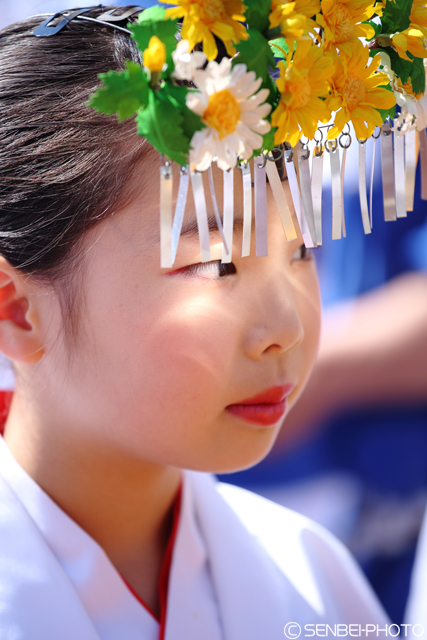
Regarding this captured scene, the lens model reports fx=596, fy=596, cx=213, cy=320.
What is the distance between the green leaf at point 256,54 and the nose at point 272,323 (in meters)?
0.22

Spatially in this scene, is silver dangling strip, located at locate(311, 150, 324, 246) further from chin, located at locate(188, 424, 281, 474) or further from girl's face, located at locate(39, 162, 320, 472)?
chin, located at locate(188, 424, 281, 474)

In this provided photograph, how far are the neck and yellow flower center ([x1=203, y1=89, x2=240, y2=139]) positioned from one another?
0.42 m

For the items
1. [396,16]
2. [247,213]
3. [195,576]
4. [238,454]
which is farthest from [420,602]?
[396,16]

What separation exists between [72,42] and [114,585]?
676mm

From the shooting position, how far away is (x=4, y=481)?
30.0 inches

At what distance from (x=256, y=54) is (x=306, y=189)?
161mm

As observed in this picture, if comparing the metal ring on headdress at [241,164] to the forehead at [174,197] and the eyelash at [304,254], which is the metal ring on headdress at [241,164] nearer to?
the forehead at [174,197]

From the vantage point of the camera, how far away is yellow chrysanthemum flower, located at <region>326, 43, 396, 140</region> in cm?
63

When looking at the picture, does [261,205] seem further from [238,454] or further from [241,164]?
[238,454]

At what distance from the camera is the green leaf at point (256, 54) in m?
0.56

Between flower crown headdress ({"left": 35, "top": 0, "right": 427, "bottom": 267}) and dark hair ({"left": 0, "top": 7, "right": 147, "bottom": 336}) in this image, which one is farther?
dark hair ({"left": 0, "top": 7, "right": 147, "bottom": 336})

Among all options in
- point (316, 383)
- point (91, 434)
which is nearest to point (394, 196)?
point (91, 434)

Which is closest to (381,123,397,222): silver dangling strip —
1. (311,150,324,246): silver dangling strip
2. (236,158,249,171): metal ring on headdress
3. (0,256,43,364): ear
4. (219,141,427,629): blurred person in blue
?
(311,150,324,246): silver dangling strip

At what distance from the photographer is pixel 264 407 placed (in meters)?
0.70
